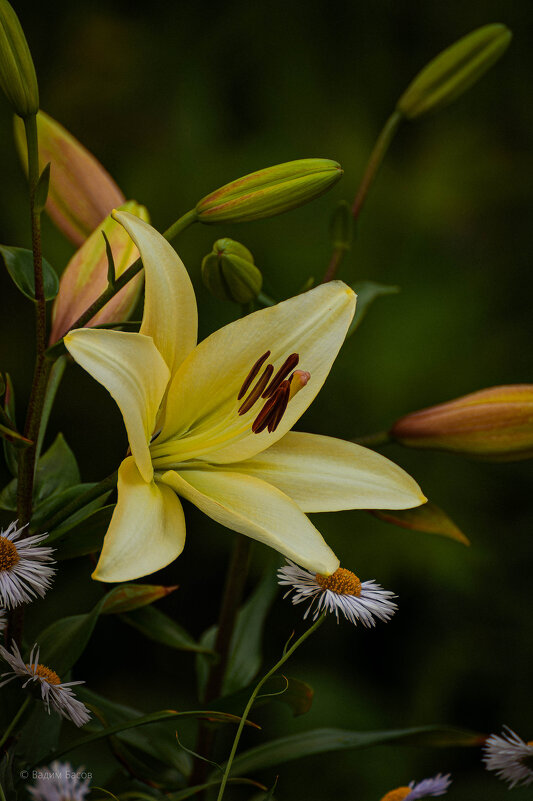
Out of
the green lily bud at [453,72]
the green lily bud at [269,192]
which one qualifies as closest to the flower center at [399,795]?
the green lily bud at [269,192]

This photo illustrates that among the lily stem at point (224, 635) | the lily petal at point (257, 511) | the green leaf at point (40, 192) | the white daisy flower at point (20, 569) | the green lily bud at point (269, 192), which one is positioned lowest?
the lily stem at point (224, 635)

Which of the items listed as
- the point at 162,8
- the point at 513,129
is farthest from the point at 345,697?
the point at 162,8

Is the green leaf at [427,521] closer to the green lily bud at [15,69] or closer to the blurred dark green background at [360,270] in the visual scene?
the green lily bud at [15,69]

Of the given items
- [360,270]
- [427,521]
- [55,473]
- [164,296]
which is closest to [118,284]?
[164,296]

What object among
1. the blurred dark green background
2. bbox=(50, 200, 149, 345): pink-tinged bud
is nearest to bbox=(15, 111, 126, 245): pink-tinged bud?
bbox=(50, 200, 149, 345): pink-tinged bud

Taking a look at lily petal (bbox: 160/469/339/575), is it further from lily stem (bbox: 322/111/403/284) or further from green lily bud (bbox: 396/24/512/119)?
green lily bud (bbox: 396/24/512/119)

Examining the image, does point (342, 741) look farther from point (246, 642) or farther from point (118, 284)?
point (118, 284)
